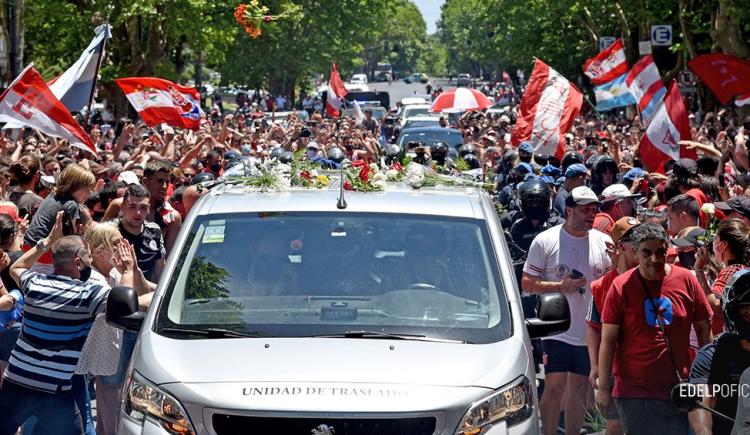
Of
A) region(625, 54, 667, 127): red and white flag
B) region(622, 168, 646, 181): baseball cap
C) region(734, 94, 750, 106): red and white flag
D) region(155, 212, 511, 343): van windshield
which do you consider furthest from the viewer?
region(734, 94, 750, 106): red and white flag

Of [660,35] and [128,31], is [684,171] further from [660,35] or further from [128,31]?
[128,31]

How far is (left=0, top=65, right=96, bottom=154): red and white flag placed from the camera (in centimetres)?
1374

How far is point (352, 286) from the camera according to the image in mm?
6398

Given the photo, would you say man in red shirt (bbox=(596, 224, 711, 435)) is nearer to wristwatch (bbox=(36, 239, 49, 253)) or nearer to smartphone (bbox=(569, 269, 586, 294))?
smartphone (bbox=(569, 269, 586, 294))

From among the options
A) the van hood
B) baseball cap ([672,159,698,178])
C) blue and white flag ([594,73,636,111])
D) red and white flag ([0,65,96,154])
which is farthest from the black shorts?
blue and white flag ([594,73,636,111])

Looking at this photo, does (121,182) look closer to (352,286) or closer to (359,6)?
(352,286)

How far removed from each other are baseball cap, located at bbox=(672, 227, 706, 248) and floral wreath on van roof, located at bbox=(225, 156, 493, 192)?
1.25 metres

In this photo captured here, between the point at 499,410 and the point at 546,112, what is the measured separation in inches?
477

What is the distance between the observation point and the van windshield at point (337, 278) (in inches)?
240

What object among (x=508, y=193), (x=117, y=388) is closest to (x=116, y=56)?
(x=508, y=193)

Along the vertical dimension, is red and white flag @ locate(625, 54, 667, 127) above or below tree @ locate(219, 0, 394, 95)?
above

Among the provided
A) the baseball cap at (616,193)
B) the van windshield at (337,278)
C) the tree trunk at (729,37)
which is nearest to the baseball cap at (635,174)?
the baseball cap at (616,193)

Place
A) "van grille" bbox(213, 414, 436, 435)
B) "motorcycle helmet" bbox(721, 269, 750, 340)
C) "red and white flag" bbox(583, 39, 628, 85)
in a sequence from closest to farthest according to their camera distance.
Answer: "van grille" bbox(213, 414, 436, 435), "motorcycle helmet" bbox(721, 269, 750, 340), "red and white flag" bbox(583, 39, 628, 85)

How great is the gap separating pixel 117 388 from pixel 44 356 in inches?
45.1
